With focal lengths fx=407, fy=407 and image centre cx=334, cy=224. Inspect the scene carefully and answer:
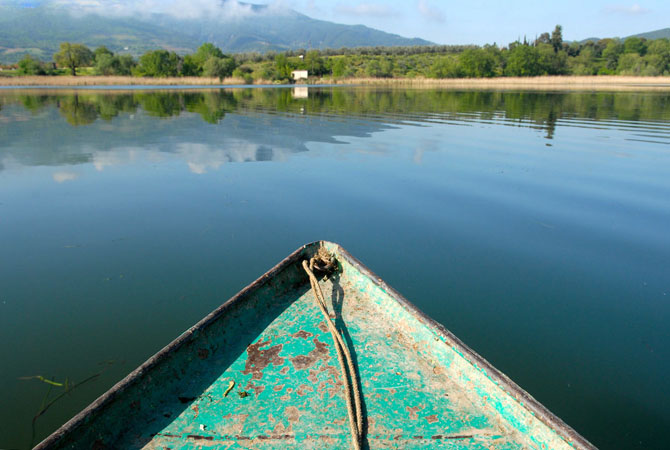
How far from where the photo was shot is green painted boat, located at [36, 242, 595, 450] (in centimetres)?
244

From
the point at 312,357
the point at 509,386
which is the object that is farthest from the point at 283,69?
the point at 509,386

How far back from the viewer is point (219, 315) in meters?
3.32

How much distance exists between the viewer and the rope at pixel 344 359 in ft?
8.19

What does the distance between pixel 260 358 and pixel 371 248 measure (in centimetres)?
286

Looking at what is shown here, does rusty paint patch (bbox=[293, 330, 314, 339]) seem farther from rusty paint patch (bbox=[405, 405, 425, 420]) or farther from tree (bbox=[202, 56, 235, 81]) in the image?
tree (bbox=[202, 56, 235, 81])

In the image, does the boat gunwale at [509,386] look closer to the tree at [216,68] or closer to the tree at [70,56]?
the tree at [216,68]

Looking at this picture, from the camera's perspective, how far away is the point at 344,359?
3174 mm

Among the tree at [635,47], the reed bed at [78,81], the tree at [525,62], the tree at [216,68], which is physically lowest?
the reed bed at [78,81]

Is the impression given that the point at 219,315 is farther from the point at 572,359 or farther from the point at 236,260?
the point at 572,359

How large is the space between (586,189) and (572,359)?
5950mm

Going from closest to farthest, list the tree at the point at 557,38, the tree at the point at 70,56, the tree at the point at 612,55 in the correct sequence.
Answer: the tree at the point at 70,56 → the tree at the point at 612,55 → the tree at the point at 557,38

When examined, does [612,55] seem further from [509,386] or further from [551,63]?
[509,386]

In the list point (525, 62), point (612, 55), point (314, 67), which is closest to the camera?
point (525, 62)

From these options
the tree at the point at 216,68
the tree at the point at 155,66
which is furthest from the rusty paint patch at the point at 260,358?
the tree at the point at 155,66
